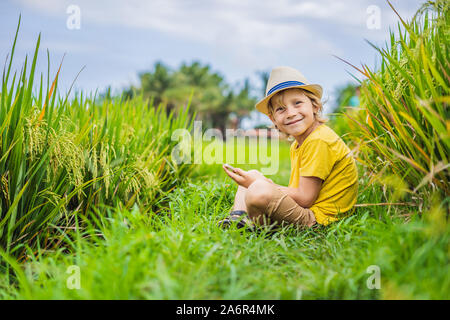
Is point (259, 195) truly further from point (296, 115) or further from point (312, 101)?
point (312, 101)

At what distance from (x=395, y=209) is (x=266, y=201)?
2.51 ft

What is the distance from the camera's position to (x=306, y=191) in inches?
86.4

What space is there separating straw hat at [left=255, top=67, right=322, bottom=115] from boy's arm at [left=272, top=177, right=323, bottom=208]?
2.16 feet

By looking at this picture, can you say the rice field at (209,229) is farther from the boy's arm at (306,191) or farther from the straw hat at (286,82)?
the straw hat at (286,82)

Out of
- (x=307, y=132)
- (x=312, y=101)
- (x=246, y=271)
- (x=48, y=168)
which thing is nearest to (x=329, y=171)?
(x=307, y=132)

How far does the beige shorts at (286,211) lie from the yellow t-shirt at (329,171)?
0.11m

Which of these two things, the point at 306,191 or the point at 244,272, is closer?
the point at 244,272

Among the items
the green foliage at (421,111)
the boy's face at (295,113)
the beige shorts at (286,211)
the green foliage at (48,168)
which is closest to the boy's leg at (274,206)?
the beige shorts at (286,211)

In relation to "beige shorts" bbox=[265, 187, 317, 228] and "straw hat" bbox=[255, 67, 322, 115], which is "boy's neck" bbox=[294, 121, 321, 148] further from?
"beige shorts" bbox=[265, 187, 317, 228]

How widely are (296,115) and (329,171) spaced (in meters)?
0.46

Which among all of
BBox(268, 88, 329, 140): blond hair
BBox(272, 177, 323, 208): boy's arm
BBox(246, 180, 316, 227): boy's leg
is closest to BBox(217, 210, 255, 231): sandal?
BBox(246, 180, 316, 227): boy's leg

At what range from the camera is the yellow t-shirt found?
213 centimetres

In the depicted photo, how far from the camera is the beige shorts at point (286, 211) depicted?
7.07 ft
